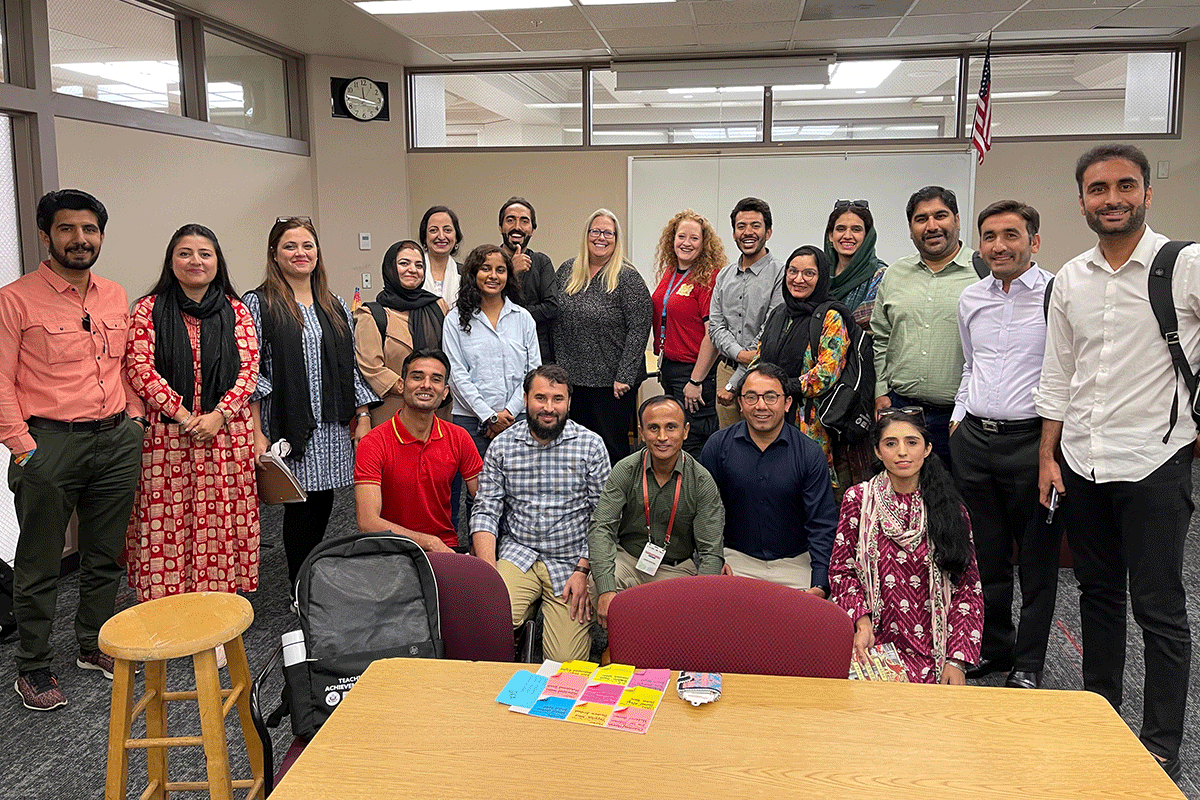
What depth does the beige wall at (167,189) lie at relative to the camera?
4.48 metres

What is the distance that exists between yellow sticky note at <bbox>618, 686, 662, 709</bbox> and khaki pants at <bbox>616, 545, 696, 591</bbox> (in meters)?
1.34

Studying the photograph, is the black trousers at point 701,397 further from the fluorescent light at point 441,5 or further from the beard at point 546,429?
the fluorescent light at point 441,5

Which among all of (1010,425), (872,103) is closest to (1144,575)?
(1010,425)

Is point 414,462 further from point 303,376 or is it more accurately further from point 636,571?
point 636,571

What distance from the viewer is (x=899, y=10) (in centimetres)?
519

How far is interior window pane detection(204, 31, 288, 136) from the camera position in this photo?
557 centimetres

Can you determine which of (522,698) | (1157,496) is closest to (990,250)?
(1157,496)

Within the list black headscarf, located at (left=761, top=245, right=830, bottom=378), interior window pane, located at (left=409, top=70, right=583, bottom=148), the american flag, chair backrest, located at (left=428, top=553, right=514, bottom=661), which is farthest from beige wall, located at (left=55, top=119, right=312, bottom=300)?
the american flag

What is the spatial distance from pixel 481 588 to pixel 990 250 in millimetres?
1928

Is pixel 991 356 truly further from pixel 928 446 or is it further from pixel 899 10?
pixel 899 10

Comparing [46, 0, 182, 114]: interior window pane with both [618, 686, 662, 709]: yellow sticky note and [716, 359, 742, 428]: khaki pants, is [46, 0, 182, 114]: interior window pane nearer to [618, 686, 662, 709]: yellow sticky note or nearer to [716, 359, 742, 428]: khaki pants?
[716, 359, 742, 428]: khaki pants

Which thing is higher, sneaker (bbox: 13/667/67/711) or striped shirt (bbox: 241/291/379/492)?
striped shirt (bbox: 241/291/379/492)

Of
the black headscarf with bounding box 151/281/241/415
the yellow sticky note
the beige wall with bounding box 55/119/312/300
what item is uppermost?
the beige wall with bounding box 55/119/312/300

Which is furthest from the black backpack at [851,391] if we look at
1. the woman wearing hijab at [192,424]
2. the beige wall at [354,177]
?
the beige wall at [354,177]
